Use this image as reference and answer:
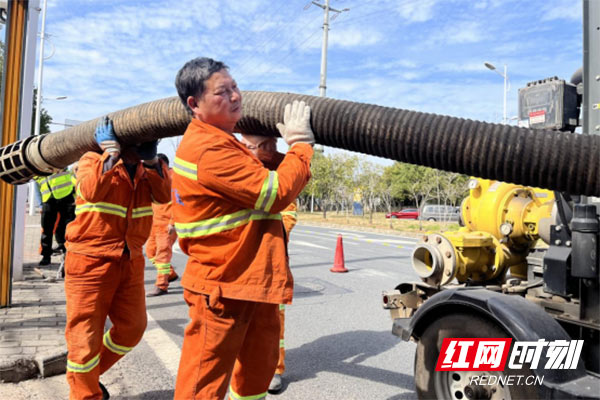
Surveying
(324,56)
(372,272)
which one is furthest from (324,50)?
(372,272)

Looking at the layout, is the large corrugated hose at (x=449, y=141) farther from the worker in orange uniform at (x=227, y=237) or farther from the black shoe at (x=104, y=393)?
the black shoe at (x=104, y=393)

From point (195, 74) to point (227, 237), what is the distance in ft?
2.64

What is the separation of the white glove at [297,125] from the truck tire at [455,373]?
1.37 meters

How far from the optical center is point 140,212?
12.2ft

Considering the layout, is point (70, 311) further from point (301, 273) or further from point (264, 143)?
point (301, 273)

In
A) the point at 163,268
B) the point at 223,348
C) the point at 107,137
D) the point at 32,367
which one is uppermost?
the point at 107,137

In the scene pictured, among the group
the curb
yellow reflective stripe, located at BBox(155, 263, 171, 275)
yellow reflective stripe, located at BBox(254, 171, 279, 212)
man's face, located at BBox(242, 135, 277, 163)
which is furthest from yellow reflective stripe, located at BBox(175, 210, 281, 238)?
yellow reflective stripe, located at BBox(155, 263, 171, 275)

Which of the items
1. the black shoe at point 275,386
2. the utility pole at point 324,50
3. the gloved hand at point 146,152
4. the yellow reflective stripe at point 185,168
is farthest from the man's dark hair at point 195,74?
the utility pole at point 324,50

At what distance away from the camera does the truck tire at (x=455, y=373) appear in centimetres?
255

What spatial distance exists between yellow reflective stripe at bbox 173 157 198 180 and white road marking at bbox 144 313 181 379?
234cm

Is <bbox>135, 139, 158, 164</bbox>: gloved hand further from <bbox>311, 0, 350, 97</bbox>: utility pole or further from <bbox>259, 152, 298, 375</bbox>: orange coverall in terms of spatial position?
<bbox>311, 0, 350, 97</bbox>: utility pole

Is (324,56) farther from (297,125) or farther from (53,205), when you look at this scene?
(297,125)

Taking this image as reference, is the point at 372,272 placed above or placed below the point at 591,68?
below

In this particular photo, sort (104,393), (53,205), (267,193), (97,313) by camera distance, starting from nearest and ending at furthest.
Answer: (267,193) < (97,313) < (104,393) < (53,205)
